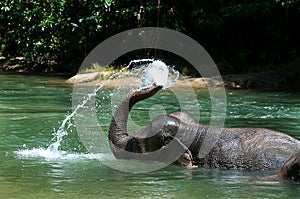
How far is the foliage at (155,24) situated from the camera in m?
21.7

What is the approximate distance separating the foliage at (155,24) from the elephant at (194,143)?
42.7 ft

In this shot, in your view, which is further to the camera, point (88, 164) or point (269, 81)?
point (269, 81)

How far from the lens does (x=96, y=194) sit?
6703 mm

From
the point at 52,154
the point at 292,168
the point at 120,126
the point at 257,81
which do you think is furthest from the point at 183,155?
the point at 257,81

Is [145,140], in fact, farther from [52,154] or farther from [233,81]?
[233,81]

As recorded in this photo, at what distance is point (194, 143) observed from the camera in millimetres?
8031

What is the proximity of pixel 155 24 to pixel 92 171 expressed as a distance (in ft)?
51.5

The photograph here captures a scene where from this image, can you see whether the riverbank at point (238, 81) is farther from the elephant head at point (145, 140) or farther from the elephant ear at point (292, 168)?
the elephant ear at point (292, 168)

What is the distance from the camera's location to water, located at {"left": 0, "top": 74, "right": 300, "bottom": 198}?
6852mm

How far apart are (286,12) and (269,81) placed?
2.64 metres

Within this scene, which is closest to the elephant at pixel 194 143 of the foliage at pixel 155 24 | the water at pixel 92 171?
the water at pixel 92 171

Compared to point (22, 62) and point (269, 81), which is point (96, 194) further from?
point (22, 62)

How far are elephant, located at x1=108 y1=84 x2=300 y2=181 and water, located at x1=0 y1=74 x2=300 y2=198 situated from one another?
0.17 m

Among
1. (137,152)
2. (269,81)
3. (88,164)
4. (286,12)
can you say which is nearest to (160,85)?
(137,152)
